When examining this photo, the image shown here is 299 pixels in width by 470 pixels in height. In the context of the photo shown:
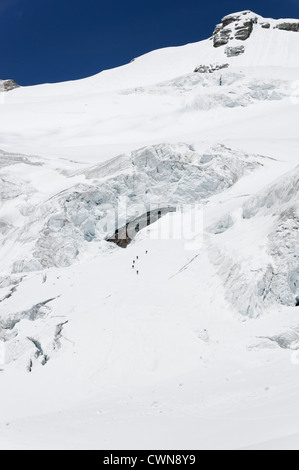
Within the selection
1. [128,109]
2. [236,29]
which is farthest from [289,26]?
[128,109]

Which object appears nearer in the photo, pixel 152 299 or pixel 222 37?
pixel 152 299

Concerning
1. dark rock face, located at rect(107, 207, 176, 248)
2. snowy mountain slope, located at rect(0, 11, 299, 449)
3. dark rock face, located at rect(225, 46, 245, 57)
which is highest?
dark rock face, located at rect(225, 46, 245, 57)

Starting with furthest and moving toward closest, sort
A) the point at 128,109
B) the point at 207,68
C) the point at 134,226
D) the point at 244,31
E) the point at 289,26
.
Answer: the point at 244,31
the point at 289,26
the point at 207,68
the point at 128,109
the point at 134,226

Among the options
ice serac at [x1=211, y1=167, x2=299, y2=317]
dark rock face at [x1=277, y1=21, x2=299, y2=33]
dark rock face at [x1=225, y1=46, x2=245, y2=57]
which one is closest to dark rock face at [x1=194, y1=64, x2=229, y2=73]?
dark rock face at [x1=225, y1=46, x2=245, y2=57]

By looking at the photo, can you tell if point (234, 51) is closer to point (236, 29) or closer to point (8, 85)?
point (236, 29)

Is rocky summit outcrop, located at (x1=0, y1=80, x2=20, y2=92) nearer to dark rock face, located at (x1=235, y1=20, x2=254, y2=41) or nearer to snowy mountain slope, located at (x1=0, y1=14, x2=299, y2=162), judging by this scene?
snowy mountain slope, located at (x1=0, y1=14, x2=299, y2=162)

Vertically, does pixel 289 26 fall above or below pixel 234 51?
above

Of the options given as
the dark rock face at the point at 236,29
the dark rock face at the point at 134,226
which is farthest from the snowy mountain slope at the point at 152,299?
the dark rock face at the point at 236,29
